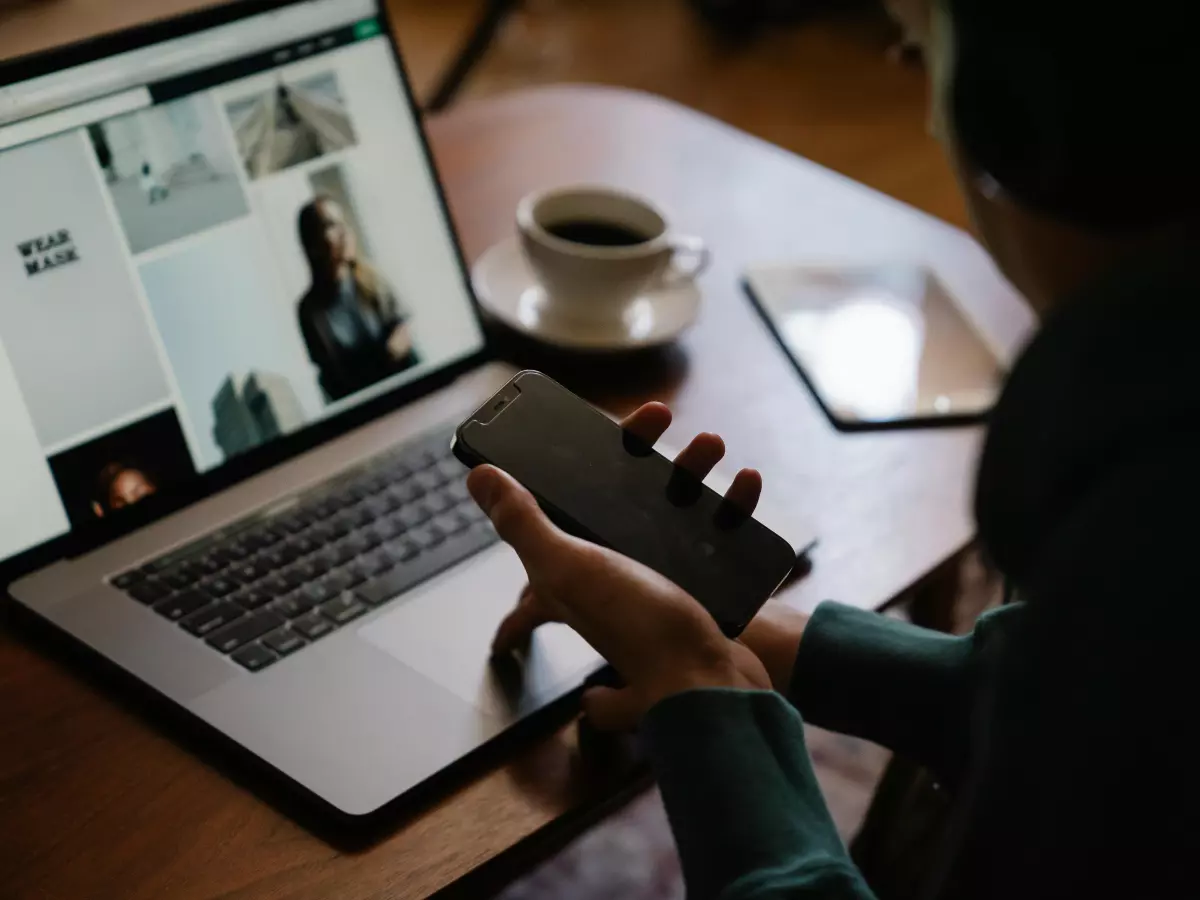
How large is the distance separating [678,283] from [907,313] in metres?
0.18

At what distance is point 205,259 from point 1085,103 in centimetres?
53

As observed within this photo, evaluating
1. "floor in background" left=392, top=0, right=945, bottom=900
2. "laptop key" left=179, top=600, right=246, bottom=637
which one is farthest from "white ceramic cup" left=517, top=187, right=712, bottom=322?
"floor in background" left=392, top=0, right=945, bottom=900

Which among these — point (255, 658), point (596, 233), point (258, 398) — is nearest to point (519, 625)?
Answer: point (255, 658)

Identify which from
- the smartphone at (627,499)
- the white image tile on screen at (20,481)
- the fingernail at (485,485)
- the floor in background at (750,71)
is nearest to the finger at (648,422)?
the smartphone at (627,499)

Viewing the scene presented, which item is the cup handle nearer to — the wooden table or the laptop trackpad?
the wooden table

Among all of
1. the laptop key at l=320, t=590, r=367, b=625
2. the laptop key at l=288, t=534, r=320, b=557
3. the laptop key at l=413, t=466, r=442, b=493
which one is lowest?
the laptop key at l=320, t=590, r=367, b=625

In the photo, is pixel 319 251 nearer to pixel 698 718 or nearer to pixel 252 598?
pixel 252 598

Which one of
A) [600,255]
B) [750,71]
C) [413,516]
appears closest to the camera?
[413,516]

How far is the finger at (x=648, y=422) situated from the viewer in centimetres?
67

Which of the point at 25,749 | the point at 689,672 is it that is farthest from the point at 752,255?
the point at 25,749

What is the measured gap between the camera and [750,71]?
2791mm

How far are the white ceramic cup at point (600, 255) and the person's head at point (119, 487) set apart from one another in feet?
0.99

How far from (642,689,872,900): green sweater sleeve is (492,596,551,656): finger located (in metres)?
0.11

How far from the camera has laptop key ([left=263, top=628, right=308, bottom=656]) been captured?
645 millimetres
